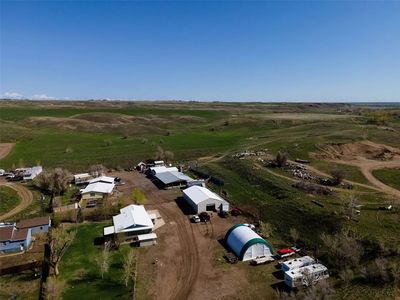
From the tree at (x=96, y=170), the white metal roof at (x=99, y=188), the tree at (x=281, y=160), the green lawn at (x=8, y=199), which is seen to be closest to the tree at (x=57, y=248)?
the white metal roof at (x=99, y=188)

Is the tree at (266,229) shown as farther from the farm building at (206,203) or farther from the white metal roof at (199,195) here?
the white metal roof at (199,195)

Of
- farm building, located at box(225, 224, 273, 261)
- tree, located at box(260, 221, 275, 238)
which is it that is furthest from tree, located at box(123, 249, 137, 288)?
tree, located at box(260, 221, 275, 238)

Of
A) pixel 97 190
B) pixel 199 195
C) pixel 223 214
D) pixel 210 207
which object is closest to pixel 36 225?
pixel 97 190

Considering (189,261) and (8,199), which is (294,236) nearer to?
(189,261)

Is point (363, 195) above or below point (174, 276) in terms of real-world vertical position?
above

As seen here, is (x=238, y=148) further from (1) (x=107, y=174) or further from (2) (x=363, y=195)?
(2) (x=363, y=195)

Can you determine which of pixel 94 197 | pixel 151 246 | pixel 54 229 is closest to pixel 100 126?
pixel 94 197
